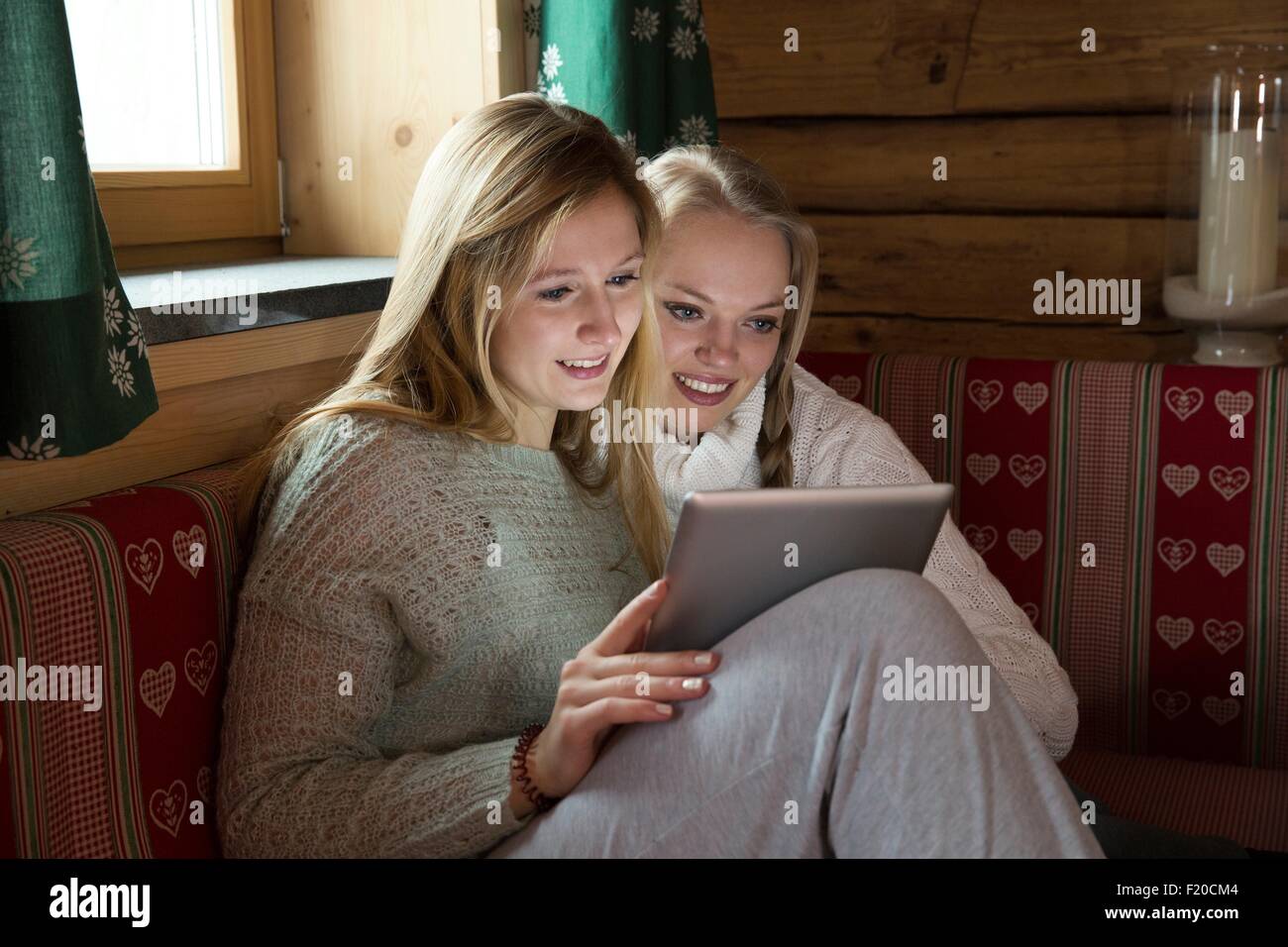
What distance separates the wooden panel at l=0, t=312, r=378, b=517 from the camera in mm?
1131

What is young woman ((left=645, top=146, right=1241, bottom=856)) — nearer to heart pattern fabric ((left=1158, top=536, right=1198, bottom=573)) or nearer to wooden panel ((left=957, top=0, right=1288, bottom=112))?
heart pattern fabric ((left=1158, top=536, right=1198, bottom=573))

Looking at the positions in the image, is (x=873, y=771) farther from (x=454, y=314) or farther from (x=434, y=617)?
(x=454, y=314)

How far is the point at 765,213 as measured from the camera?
5.28ft

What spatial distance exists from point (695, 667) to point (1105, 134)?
1.43m

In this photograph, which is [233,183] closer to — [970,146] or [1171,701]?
[970,146]

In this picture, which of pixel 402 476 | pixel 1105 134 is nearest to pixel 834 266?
pixel 1105 134

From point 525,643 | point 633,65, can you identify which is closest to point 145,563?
point 525,643

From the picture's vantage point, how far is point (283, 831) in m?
1.10

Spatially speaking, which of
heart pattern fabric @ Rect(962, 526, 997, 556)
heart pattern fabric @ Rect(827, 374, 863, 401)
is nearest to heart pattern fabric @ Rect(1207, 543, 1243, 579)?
heart pattern fabric @ Rect(962, 526, 997, 556)

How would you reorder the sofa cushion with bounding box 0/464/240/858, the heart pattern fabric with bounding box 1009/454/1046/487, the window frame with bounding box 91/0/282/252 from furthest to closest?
the heart pattern fabric with bounding box 1009/454/1046/487 < the window frame with bounding box 91/0/282/252 < the sofa cushion with bounding box 0/464/240/858

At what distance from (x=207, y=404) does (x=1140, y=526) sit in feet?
3.82

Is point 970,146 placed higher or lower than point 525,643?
higher

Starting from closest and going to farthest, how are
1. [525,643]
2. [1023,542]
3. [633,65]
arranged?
[525,643]
[1023,542]
[633,65]

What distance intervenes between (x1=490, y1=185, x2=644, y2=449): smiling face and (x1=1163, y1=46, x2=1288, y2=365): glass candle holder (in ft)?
3.25
